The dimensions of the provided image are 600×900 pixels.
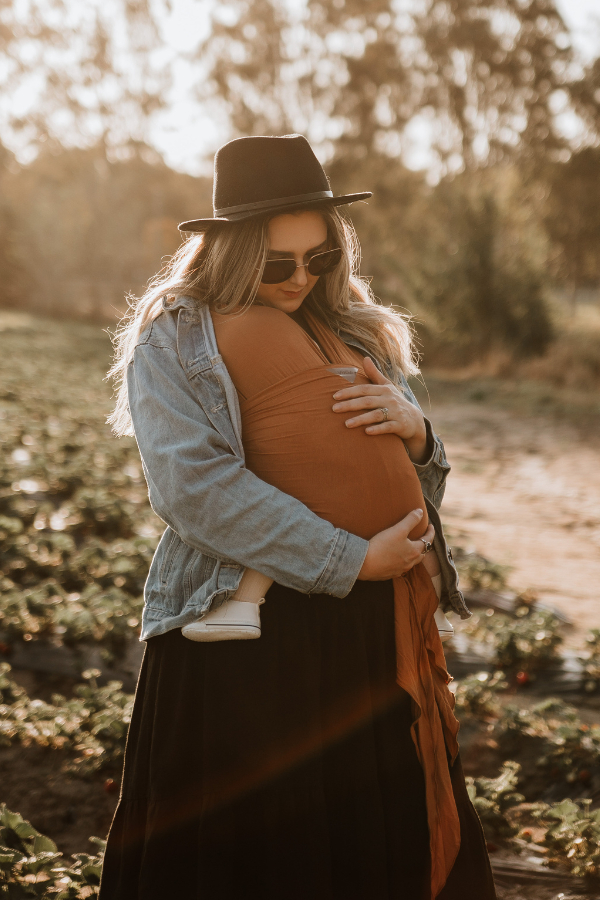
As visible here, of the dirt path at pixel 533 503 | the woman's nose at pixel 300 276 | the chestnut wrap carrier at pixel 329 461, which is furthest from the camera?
the dirt path at pixel 533 503

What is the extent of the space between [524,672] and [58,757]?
201 centimetres

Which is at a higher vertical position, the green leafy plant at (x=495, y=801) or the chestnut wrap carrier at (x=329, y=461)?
the chestnut wrap carrier at (x=329, y=461)

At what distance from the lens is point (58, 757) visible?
9.27 ft

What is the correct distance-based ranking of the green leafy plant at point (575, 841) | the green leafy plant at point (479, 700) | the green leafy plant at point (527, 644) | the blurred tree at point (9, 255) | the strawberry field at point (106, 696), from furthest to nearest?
the blurred tree at point (9, 255) → the green leafy plant at point (527, 644) → the green leafy plant at point (479, 700) → the strawberry field at point (106, 696) → the green leafy plant at point (575, 841)

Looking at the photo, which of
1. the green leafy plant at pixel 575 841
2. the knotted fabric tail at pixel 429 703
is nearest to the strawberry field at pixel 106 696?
the green leafy plant at pixel 575 841

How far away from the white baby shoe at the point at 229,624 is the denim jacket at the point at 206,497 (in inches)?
1.0

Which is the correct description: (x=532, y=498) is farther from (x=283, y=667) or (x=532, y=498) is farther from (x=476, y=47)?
(x=476, y=47)

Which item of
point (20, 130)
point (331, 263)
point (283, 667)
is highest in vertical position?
point (20, 130)

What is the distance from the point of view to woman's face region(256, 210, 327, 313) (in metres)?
1.79

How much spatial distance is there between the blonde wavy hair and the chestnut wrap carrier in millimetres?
75

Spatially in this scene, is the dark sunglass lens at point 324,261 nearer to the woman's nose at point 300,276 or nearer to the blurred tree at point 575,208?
the woman's nose at point 300,276

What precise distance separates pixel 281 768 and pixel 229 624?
0.32 meters

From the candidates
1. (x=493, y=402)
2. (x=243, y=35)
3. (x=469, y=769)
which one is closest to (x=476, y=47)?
(x=243, y=35)

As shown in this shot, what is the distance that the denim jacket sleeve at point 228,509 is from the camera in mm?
1587
